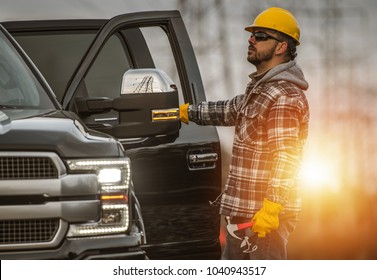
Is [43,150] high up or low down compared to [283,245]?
up

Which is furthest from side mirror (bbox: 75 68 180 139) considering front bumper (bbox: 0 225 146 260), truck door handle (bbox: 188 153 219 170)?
front bumper (bbox: 0 225 146 260)

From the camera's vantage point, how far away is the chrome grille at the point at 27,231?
5.90 m

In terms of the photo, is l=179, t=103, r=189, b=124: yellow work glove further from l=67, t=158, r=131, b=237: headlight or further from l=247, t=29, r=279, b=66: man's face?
l=67, t=158, r=131, b=237: headlight

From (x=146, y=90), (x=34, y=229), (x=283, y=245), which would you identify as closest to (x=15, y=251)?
(x=34, y=229)

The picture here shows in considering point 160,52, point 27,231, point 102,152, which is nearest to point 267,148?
point 102,152

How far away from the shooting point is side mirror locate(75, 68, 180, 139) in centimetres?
687

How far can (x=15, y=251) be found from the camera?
594 cm

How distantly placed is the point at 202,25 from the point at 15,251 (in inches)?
316

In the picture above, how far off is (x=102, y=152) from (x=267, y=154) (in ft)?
4.32

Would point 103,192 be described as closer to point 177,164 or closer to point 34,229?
point 34,229

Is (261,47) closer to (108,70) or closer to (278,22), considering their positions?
(278,22)

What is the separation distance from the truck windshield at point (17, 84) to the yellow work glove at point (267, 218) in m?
1.06

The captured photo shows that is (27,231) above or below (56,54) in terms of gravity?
below

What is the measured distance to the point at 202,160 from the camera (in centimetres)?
789
